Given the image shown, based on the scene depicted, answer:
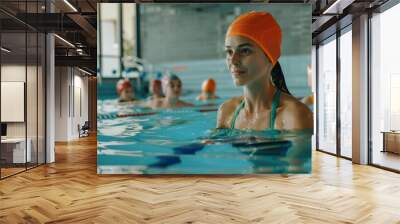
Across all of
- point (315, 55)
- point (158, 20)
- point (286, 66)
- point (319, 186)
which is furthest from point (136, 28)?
point (315, 55)

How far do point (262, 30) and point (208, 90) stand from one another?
136 cm

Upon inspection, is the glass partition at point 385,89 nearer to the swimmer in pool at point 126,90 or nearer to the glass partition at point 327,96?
the glass partition at point 327,96

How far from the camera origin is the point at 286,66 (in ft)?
21.1

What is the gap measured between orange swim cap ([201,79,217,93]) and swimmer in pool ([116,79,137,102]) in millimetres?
1219

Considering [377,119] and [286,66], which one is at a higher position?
[286,66]

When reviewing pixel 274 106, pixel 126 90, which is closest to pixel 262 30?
pixel 274 106

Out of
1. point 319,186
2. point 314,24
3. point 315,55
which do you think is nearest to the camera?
point 319,186

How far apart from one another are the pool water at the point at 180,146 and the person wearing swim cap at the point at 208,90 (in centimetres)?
16

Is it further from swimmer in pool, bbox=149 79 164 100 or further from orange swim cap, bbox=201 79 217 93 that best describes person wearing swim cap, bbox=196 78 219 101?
swimmer in pool, bbox=149 79 164 100

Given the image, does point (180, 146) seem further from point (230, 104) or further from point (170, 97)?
point (230, 104)

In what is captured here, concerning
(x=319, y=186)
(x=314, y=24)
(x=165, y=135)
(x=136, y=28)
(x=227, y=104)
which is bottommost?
(x=319, y=186)

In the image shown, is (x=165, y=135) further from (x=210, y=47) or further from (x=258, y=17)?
(x=258, y=17)

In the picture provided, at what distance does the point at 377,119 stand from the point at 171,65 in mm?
4449

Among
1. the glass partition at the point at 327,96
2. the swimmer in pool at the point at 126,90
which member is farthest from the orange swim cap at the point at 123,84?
the glass partition at the point at 327,96
